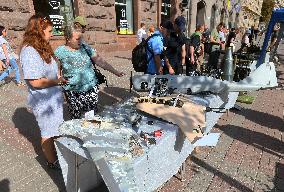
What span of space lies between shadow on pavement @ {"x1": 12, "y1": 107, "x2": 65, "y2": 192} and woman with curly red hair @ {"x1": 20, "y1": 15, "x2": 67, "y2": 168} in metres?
0.52

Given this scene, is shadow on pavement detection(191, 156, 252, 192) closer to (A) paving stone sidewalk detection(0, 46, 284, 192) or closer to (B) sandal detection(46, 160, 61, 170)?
(A) paving stone sidewalk detection(0, 46, 284, 192)

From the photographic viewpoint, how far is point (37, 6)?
866 centimetres

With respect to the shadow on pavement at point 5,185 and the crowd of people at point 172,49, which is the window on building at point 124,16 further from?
the shadow on pavement at point 5,185

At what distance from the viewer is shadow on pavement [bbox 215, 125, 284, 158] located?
167 inches

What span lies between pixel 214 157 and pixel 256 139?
45.2 inches

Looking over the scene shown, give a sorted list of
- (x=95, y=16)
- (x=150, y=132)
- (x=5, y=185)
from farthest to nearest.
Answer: (x=95, y=16)
(x=5, y=185)
(x=150, y=132)

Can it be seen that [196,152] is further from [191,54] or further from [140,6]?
[140,6]

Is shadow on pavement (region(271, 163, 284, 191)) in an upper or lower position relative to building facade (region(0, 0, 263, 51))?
lower

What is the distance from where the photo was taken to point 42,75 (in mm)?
2678

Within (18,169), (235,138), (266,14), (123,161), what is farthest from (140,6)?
(266,14)

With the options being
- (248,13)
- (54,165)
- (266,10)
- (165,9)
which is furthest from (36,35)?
(266,10)

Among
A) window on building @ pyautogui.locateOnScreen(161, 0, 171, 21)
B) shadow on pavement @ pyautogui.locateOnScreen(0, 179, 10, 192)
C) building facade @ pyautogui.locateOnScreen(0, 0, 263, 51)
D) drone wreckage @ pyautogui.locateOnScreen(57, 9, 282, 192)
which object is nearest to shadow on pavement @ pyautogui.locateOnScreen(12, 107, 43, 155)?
shadow on pavement @ pyautogui.locateOnScreen(0, 179, 10, 192)

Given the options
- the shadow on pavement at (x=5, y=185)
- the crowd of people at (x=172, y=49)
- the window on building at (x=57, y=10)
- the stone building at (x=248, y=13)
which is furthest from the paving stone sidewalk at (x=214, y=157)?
the stone building at (x=248, y=13)

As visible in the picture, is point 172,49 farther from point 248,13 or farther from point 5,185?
point 248,13
